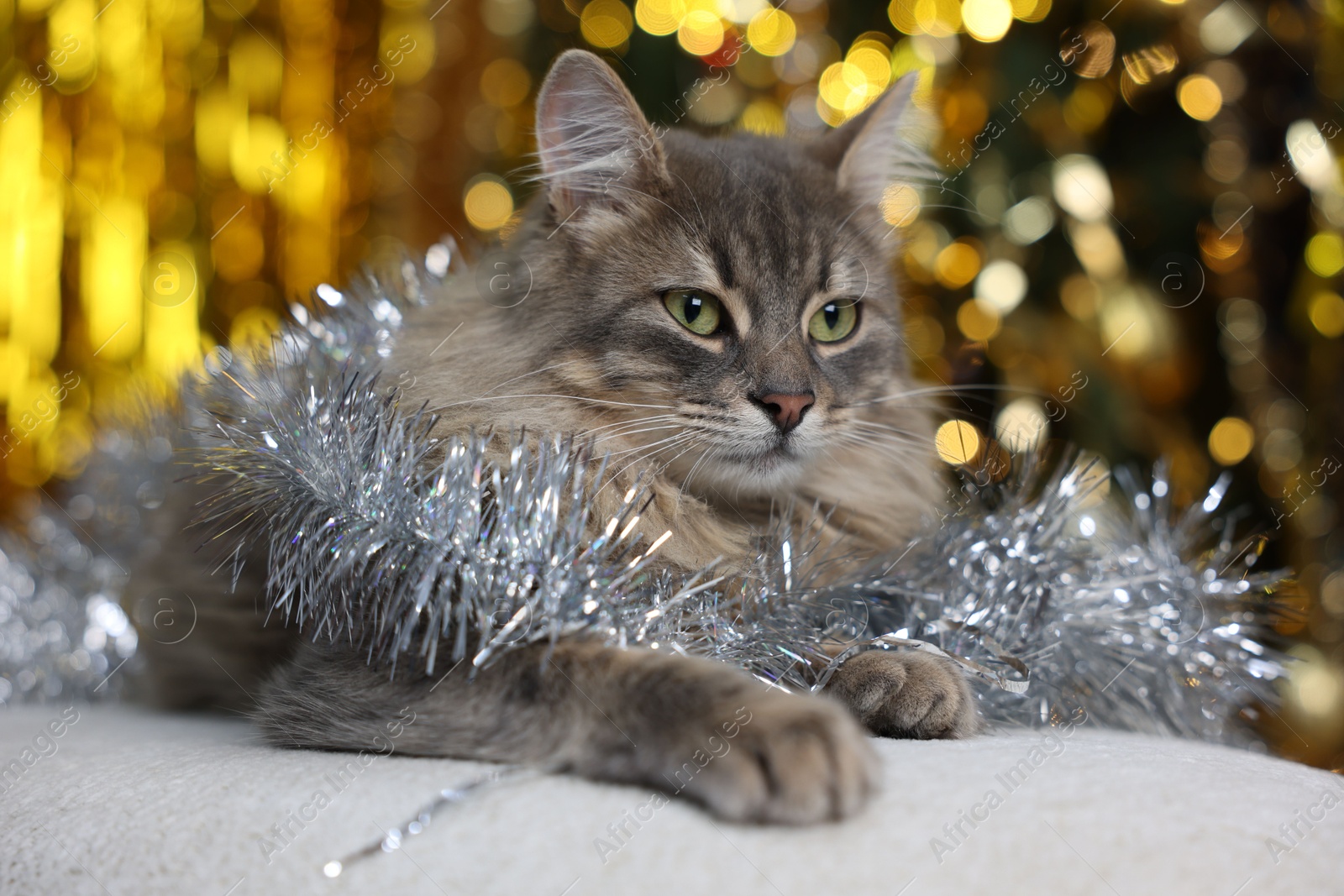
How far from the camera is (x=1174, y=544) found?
1.16 m

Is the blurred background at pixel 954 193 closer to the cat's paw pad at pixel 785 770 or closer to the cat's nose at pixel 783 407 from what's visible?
the cat's nose at pixel 783 407

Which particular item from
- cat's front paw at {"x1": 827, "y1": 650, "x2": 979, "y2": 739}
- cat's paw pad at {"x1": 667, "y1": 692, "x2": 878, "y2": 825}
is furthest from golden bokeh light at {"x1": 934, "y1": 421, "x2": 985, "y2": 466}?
cat's paw pad at {"x1": 667, "y1": 692, "x2": 878, "y2": 825}

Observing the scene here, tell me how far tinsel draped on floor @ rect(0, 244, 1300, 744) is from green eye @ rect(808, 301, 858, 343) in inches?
10.3

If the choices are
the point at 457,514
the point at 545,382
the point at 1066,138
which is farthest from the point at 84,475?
the point at 1066,138

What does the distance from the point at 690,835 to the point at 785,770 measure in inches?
3.3

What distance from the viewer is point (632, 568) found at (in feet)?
2.72

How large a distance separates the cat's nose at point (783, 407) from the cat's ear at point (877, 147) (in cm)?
43

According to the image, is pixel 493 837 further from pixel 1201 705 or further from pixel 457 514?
pixel 1201 705

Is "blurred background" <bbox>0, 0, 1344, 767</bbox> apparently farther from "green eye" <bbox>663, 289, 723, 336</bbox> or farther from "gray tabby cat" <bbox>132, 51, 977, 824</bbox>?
"green eye" <bbox>663, 289, 723, 336</bbox>

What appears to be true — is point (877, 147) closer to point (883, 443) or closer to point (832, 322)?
point (832, 322)

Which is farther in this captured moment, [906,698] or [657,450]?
[657,450]

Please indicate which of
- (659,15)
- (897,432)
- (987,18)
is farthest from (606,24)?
(897,432)

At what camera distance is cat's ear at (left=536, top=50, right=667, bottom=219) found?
1.12 m

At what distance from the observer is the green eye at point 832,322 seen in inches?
46.9
